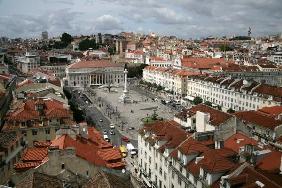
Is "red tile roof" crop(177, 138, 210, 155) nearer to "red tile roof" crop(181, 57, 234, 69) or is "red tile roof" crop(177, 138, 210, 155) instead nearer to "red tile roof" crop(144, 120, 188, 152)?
"red tile roof" crop(144, 120, 188, 152)

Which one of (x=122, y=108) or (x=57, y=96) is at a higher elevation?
(x=57, y=96)

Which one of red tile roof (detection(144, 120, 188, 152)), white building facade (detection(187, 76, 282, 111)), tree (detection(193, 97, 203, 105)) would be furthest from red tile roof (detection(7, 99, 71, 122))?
tree (detection(193, 97, 203, 105))

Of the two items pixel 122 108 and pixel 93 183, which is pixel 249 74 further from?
pixel 93 183

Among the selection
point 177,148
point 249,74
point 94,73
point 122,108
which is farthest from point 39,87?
point 94,73

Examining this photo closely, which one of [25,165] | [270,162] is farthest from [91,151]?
[270,162]

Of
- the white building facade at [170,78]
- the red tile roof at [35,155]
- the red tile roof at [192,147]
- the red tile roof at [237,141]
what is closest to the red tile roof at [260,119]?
the red tile roof at [237,141]
